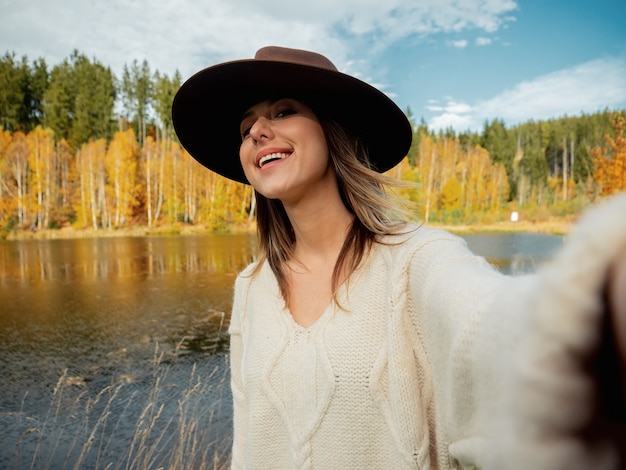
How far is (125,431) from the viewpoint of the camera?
17.0 ft

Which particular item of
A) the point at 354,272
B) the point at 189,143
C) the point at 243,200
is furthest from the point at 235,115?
the point at 243,200

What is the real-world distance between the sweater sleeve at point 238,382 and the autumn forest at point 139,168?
2576cm

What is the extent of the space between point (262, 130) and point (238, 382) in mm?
950

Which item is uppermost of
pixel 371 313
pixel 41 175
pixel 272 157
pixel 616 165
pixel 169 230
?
pixel 41 175

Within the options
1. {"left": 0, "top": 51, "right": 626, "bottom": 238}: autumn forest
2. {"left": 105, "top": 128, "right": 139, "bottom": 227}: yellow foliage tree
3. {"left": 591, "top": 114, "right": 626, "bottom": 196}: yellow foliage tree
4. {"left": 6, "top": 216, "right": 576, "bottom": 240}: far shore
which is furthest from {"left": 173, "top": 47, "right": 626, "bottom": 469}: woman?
{"left": 105, "top": 128, "right": 139, "bottom": 227}: yellow foliage tree

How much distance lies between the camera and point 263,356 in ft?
5.04

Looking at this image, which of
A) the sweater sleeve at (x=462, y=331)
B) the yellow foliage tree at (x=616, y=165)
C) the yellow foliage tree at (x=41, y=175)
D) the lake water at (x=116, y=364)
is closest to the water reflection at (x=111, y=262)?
the lake water at (x=116, y=364)

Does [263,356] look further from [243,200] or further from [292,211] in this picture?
[243,200]

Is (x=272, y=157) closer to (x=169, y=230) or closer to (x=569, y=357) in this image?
(x=569, y=357)

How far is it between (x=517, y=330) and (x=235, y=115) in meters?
1.69

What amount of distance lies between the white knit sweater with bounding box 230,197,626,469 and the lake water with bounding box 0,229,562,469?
6 cm

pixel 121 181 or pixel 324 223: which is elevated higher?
pixel 121 181

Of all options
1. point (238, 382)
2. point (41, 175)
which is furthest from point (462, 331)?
point (41, 175)

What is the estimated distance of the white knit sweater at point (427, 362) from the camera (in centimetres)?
33
